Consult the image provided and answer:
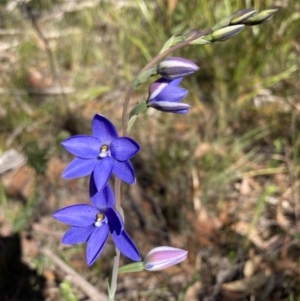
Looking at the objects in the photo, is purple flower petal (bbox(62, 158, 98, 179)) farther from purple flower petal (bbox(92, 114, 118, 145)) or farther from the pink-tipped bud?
the pink-tipped bud

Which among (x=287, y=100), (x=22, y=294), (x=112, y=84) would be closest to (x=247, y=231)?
(x=287, y=100)

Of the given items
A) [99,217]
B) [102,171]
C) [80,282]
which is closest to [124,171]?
[102,171]

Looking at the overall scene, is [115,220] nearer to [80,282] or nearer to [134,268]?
[134,268]

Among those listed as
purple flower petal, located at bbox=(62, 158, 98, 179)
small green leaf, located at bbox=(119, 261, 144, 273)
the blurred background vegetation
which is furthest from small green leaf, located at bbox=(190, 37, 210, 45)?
the blurred background vegetation

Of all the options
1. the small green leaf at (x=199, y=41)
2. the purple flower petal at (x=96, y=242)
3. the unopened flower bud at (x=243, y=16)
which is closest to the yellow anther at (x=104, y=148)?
the purple flower petal at (x=96, y=242)

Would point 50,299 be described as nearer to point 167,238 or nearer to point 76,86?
point 167,238

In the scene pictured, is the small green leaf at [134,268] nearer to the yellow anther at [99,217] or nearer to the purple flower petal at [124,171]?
the yellow anther at [99,217]

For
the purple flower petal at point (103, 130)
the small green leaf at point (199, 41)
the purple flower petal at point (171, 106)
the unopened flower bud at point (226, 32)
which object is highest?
the unopened flower bud at point (226, 32)
